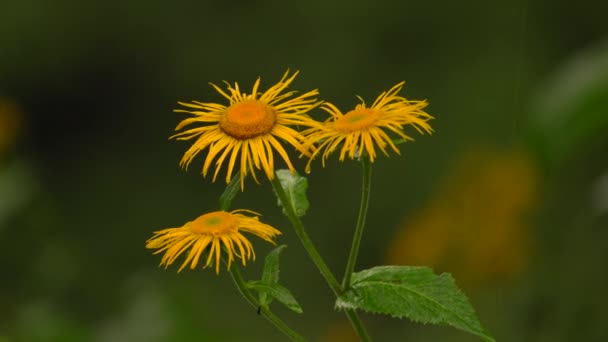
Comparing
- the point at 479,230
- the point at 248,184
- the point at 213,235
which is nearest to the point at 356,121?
the point at 213,235

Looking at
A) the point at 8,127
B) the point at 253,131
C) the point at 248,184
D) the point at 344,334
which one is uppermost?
the point at 253,131

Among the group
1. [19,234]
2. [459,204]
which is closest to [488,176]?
[459,204]

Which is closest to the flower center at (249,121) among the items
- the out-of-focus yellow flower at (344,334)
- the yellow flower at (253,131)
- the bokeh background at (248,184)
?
the yellow flower at (253,131)

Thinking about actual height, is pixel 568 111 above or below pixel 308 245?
above

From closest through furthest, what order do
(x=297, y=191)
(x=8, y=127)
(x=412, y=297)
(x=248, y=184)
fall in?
(x=412, y=297) < (x=297, y=191) < (x=8, y=127) < (x=248, y=184)

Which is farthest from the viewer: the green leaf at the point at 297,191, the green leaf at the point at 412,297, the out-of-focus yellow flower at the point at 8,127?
the out-of-focus yellow flower at the point at 8,127

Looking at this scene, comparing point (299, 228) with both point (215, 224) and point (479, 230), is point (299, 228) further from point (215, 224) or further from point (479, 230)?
point (479, 230)

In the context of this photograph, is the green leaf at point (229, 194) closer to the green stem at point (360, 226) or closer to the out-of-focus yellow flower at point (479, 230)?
the green stem at point (360, 226)

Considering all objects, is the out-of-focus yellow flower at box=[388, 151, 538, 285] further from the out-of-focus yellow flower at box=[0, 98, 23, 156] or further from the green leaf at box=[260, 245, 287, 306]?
the green leaf at box=[260, 245, 287, 306]
